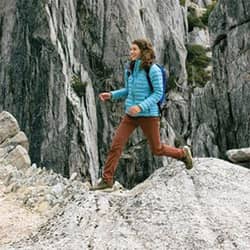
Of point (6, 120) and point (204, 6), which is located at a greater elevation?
point (204, 6)

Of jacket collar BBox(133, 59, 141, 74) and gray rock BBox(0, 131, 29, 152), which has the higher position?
jacket collar BBox(133, 59, 141, 74)

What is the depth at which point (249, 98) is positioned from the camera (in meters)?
52.1

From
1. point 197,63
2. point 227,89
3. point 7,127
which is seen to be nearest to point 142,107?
point 7,127

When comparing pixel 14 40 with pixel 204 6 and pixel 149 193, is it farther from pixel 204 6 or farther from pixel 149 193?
pixel 204 6

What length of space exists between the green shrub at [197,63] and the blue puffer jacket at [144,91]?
7301 centimetres

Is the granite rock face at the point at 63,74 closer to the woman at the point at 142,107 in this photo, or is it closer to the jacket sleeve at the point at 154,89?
the woman at the point at 142,107

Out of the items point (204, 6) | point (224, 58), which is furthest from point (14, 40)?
point (204, 6)

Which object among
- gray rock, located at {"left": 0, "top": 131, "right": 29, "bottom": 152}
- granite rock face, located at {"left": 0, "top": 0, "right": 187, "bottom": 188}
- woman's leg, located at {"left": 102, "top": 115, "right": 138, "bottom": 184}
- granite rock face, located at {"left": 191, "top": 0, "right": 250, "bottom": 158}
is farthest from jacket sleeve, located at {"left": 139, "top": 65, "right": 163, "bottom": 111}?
granite rock face, located at {"left": 191, "top": 0, "right": 250, "bottom": 158}

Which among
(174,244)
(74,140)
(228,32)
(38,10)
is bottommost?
(74,140)

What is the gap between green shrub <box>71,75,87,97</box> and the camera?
55838 millimetres

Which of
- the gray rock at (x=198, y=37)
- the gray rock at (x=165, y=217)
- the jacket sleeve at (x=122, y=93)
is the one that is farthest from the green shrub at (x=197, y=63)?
the gray rock at (x=165, y=217)

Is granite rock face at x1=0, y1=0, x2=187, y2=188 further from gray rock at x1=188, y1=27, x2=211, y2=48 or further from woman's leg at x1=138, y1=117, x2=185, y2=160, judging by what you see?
woman's leg at x1=138, y1=117, x2=185, y2=160

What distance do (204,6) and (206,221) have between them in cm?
10364

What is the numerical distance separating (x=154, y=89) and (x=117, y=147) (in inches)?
39.3
